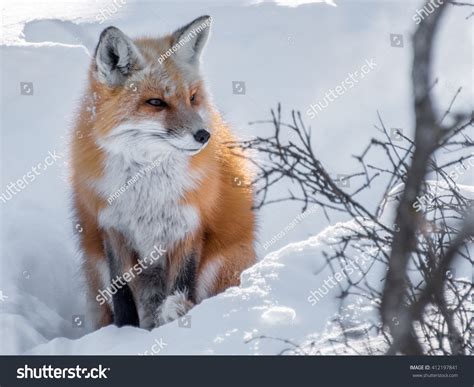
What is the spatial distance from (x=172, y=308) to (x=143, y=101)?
1.16 m

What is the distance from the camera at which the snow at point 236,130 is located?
381cm

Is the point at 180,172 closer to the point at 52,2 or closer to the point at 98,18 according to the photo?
the point at 98,18

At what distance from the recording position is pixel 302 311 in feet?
12.6

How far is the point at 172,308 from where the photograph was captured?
4.42 meters

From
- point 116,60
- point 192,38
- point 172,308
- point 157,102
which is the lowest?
point 172,308

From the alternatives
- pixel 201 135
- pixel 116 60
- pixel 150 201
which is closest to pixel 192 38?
pixel 116 60

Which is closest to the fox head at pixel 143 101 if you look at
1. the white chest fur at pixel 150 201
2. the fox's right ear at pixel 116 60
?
the fox's right ear at pixel 116 60

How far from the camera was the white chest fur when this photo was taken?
4.49 meters

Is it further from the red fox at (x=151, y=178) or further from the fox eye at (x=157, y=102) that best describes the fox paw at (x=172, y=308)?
the fox eye at (x=157, y=102)

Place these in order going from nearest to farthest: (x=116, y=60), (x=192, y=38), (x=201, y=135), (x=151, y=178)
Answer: (x=201, y=135), (x=116, y=60), (x=151, y=178), (x=192, y=38)

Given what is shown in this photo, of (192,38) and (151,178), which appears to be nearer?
(151,178)

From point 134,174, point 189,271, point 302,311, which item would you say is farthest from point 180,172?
point 302,311

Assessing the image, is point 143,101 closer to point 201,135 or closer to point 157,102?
point 157,102
